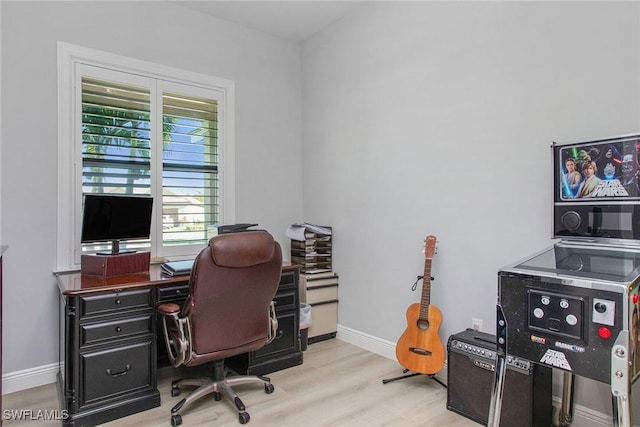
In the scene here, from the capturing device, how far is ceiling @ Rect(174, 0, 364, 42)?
321 cm

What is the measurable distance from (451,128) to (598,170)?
39.3 inches

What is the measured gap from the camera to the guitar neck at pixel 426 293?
2521mm

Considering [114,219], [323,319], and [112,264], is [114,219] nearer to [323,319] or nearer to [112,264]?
[112,264]

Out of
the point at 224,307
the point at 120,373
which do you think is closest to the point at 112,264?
the point at 120,373

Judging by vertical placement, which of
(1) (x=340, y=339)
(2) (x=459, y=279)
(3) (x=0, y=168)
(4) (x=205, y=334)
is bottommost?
(1) (x=340, y=339)

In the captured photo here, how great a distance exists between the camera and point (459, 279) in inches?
102

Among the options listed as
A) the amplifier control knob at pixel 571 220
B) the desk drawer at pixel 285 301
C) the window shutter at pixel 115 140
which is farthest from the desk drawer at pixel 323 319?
the amplifier control knob at pixel 571 220

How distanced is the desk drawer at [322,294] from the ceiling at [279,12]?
252cm

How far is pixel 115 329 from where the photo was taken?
7.15 ft

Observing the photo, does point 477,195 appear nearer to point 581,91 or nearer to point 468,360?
point 581,91

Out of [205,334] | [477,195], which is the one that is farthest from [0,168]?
[477,195]

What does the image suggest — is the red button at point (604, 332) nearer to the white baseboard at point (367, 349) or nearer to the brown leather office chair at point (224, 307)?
the white baseboard at point (367, 349)

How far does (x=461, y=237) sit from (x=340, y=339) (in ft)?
5.29

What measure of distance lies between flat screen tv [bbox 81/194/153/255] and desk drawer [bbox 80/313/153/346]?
21.2 inches
